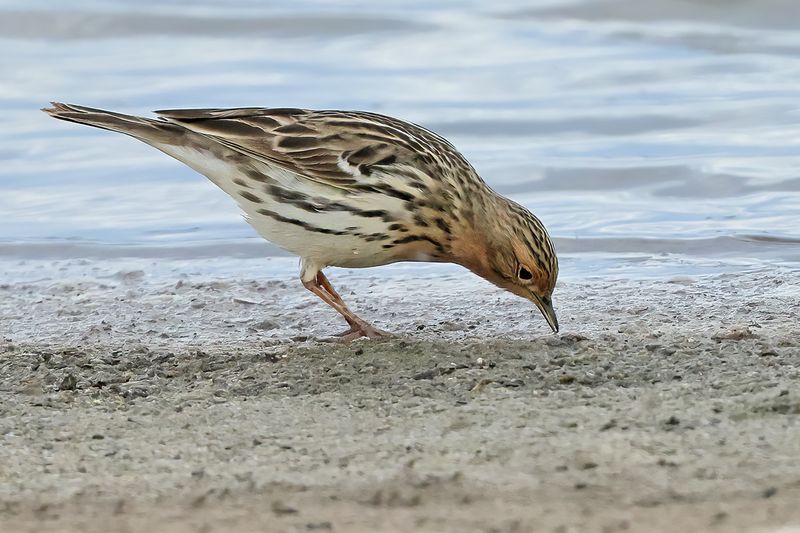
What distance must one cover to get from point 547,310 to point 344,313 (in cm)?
122

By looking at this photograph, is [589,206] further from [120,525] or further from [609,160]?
[120,525]

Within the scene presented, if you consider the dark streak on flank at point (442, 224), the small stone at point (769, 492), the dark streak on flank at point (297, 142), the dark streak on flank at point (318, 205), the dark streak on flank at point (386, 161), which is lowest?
the small stone at point (769, 492)

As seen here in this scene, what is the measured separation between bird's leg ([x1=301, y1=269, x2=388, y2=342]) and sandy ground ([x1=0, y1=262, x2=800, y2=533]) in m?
0.22

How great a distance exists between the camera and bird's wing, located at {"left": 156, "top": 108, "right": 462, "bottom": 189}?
8.16m

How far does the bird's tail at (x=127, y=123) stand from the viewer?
27.3 feet

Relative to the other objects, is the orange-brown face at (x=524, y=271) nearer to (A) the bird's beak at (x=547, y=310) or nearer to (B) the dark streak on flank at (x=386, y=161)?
(A) the bird's beak at (x=547, y=310)

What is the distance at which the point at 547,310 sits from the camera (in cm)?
834

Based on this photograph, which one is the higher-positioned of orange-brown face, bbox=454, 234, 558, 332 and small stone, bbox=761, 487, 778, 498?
orange-brown face, bbox=454, 234, 558, 332

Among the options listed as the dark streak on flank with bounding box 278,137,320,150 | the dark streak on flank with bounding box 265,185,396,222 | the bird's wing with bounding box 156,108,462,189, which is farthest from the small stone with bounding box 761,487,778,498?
the dark streak on flank with bounding box 278,137,320,150

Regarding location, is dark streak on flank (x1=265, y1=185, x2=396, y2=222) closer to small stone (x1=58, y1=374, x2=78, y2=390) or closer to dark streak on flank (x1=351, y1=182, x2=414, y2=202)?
dark streak on flank (x1=351, y1=182, x2=414, y2=202)

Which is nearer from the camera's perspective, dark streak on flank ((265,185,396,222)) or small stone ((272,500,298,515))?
small stone ((272,500,298,515))

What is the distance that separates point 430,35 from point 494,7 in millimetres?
1602

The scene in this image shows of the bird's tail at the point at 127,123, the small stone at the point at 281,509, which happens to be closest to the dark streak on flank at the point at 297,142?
the bird's tail at the point at 127,123

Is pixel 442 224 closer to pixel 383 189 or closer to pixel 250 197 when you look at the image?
pixel 383 189
